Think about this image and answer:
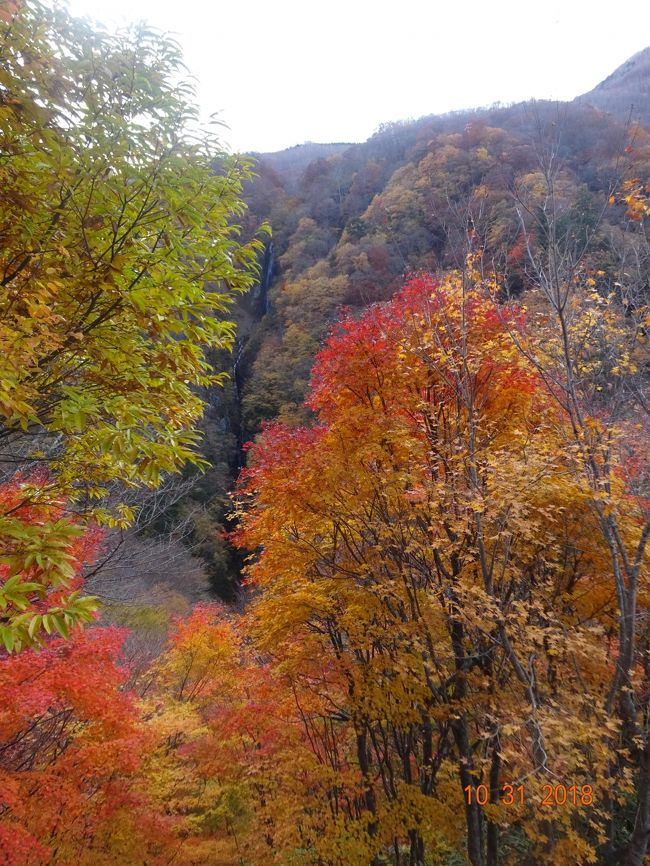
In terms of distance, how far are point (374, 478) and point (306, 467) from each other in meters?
1.00

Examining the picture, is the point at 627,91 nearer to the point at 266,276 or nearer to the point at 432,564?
the point at 266,276

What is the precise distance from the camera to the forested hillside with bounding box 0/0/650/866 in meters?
2.88

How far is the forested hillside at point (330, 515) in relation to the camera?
288 centimetres

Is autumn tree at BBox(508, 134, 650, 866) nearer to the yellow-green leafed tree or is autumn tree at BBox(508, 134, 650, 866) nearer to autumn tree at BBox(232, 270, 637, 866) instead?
autumn tree at BBox(232, 270, 637, 866)

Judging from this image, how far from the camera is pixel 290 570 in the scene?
7.61 meters

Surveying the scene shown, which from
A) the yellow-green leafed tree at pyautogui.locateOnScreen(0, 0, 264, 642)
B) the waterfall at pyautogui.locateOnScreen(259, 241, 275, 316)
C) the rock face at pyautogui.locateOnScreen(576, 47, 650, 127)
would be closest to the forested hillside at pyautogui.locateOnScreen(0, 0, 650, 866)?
the yellow-green leafed tree at pyautogui.locateOnScreen(0, 0, 264, 642)

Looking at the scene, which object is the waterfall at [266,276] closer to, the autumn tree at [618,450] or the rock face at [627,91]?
the rock face at [627,91]
